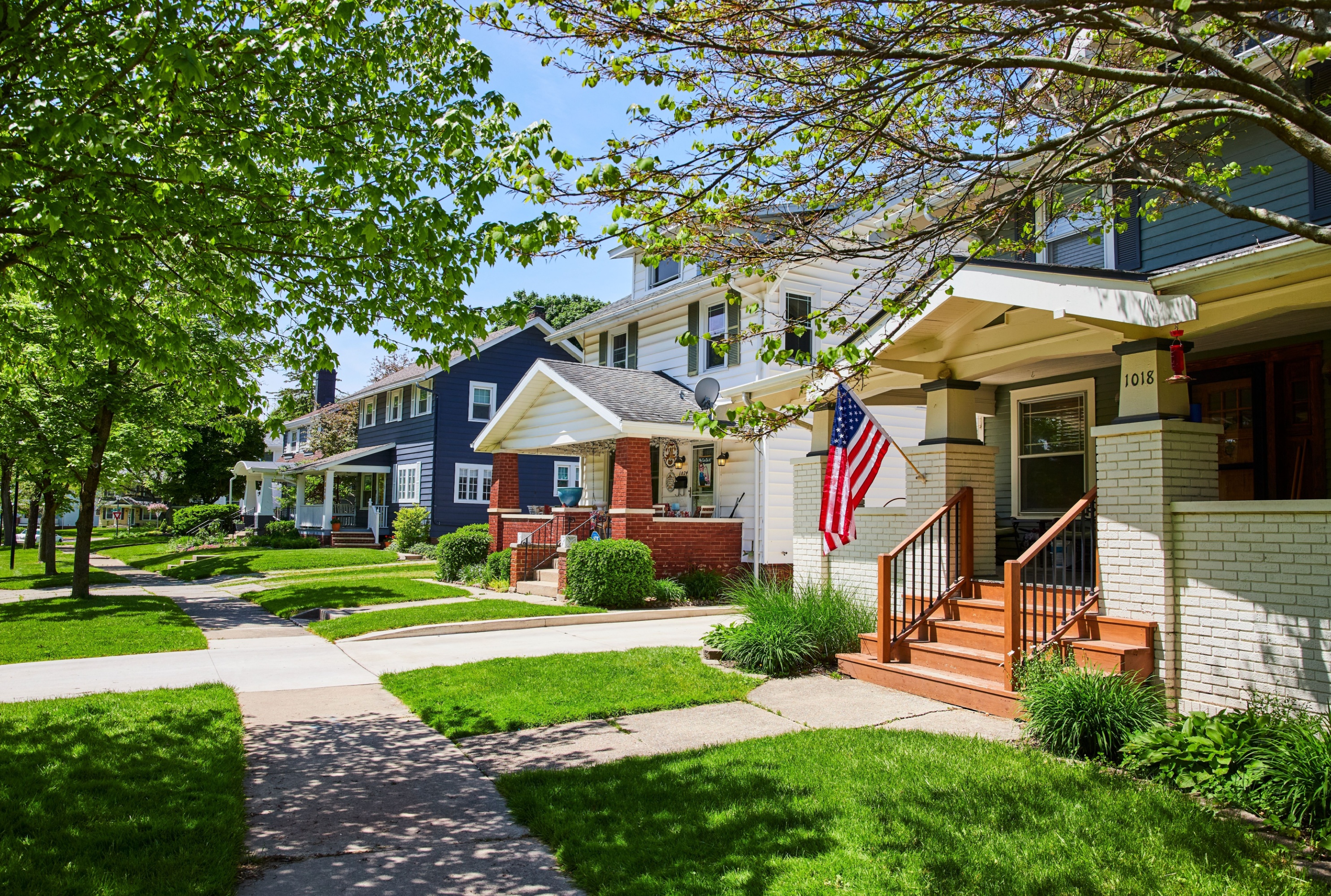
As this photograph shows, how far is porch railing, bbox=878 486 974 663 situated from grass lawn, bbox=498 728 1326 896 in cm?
250

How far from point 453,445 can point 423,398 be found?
2842mm

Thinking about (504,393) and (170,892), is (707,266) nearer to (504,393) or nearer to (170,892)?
(170,892)

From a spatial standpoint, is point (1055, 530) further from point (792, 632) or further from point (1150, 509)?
point (792, 632)

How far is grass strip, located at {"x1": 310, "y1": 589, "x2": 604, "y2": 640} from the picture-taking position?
1264 cm

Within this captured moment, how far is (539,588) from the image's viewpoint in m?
17.1

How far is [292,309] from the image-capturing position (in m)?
8.27

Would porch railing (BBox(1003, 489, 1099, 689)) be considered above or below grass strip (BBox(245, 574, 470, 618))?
above

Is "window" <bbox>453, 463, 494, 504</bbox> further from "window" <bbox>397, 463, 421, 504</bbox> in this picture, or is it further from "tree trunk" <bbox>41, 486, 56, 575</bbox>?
"tree trunk" <bbox>41, 486, 56, 575</bbox>

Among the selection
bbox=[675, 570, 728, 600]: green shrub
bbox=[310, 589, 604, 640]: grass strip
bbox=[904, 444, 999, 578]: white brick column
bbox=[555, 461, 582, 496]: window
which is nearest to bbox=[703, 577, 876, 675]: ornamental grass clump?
bbox=[904, 444, 999, 578]: white brick column

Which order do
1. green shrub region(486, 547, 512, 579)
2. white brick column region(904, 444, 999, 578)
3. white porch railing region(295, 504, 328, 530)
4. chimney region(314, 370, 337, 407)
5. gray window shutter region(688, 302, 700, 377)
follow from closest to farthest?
white brick column region(904, 444, 999, 578), gray window shutter region(688, 302, 700, 377), green shrub region(486, 547, 512, 579), white porch railing region(295, 504, 328, 530), chimney region(314, 370, 337, 407)

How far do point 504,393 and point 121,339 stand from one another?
2448cm

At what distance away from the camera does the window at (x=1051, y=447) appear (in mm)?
11109

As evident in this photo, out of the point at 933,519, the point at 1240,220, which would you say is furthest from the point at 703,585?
the point at 1240,220

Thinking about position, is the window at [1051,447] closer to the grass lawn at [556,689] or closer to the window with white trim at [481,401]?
the grass lawn at [556,689]
